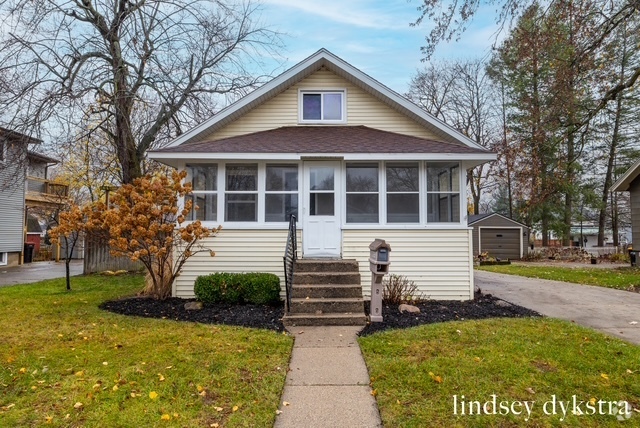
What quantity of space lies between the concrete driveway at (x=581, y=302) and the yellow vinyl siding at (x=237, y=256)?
539 cm

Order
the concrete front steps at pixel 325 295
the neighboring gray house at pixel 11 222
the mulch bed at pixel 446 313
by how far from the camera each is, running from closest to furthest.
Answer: the mulch bed at pixel 446 313 → the concrete front steps at pixel 325 295 → the neighboring gray house at pixel 11 222

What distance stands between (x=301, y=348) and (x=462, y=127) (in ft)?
89.8

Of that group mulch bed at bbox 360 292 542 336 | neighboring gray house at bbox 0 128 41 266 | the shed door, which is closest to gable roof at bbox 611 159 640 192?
the shed door

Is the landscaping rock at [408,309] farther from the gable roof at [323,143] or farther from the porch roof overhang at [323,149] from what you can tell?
the gable roof at [323,143]

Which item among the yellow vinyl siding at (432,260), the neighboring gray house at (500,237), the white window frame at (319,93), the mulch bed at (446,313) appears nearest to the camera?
the mulch bed at (446,313)

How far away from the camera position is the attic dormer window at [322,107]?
10109mm

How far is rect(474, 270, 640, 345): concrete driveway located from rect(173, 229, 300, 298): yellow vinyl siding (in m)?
5.39

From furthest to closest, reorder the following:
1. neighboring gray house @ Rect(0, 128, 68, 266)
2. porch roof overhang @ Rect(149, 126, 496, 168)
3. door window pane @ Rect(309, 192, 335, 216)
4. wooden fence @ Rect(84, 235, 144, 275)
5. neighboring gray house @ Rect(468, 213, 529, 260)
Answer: neighboring gray house @ Rect(468, 213, 529, 260) < neighboring gray house @ Rect(0, 128, 68, 266) < wooden fence @ Rect(84, 235, 144, 275) < door window pane @ Rect(309, 192, 335, 216) < porch roof overhang @ Rect(149, 126, 496, 168)

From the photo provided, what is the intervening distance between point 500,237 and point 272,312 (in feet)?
67.6

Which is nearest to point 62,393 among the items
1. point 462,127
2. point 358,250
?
point 358,250

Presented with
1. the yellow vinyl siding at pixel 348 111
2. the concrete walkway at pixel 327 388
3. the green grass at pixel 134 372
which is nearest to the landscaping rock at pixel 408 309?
the concrete walkway at pixel 327 388

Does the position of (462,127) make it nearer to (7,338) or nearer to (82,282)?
(82,282)

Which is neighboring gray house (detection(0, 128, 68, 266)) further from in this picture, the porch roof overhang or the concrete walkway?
the concrete walkway

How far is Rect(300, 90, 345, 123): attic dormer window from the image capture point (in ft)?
33.2
